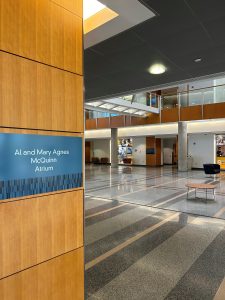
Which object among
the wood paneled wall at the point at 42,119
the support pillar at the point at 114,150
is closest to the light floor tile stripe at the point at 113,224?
the wood paneled wall at the point at 42,119

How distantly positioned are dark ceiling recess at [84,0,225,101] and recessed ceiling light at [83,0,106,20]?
574 millimetres

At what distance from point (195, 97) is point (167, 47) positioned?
12742mm

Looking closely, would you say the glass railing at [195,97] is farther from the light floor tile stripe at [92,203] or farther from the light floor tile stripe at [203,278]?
the light floor tile stripe at [203,278]

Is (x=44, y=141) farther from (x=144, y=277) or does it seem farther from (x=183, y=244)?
(x=183, y=244)

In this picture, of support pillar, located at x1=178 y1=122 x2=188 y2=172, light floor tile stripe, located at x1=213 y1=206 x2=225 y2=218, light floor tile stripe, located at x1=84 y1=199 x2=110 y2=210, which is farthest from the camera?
support pillar, located at x1=178 y1=122 x2=188 y2=172

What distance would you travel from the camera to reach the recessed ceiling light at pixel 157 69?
6.00 meters

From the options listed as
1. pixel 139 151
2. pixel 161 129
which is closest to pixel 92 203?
pixel 161 129

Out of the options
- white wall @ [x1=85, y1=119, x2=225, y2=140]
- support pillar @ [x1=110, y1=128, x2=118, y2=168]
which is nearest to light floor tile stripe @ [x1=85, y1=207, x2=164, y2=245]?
white wall @ [x1=85, y1=119, x2=225, y2=140]

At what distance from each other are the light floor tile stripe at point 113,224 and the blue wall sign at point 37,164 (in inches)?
98.7

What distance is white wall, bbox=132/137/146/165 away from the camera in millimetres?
22312

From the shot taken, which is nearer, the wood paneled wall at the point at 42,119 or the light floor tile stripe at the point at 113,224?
the wood paneled wall at the point at 42,119

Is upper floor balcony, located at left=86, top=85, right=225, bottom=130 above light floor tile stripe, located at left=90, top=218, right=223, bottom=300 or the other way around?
above

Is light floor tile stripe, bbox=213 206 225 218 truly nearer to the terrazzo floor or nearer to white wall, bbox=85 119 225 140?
the terrazzo floor

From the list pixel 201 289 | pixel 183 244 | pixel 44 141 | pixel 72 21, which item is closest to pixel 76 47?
pixel 72 21
